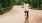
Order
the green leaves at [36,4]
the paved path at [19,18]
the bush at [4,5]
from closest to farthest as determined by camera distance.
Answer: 1. the paved path at [19,18]
2. the bush at [4,5]
3. the green leaves at [36,4]

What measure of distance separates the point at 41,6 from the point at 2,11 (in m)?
3.48

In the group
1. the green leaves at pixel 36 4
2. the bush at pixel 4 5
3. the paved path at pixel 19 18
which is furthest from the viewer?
the green leaves at pixel 36 4

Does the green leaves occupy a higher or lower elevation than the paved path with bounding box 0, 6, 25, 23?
higher

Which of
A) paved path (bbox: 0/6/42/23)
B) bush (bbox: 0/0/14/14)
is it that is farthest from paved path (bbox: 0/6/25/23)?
bush (bbox: 0/0/14/14)

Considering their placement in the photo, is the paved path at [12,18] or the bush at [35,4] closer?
the paved path at [12,18]

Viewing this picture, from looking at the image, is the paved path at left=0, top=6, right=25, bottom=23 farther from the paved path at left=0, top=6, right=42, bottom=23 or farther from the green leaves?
the green leaves

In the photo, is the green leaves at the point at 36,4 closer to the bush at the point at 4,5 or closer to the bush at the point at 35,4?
the bush at the point at 35,4

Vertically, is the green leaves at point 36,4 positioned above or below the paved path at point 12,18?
above

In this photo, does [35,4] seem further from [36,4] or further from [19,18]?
[19,18]

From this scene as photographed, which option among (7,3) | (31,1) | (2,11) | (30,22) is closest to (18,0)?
(31,1)

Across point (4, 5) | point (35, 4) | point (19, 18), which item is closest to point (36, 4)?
point (35, 4)

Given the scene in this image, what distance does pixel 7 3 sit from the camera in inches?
337

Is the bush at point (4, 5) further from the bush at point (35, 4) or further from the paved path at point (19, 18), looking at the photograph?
the bush at point (35, 4)

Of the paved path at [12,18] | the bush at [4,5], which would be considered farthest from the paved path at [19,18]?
the bush at [4,5]
